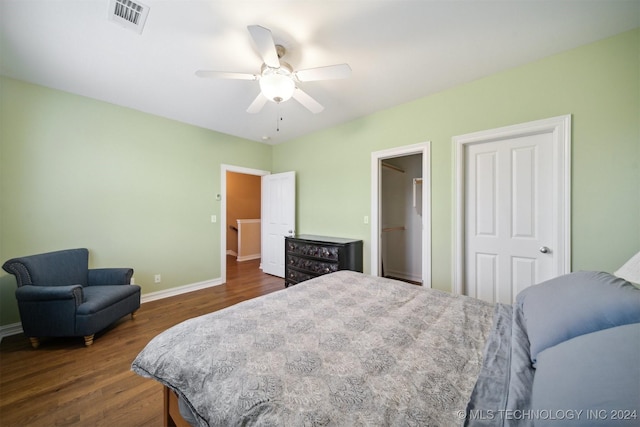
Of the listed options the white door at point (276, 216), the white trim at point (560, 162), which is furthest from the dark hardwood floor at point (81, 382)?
the white trim at point (560, 162)

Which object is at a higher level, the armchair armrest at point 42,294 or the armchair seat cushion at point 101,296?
the armchair armrest at point 42,294

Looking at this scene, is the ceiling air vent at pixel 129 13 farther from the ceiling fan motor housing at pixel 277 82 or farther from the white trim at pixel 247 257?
the white trim at pixel 247 257

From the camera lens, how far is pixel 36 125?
2461 mm

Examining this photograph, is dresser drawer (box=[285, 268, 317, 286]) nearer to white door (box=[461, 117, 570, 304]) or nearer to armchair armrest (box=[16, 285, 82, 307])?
white door (box=[461, 117, 570, 304])

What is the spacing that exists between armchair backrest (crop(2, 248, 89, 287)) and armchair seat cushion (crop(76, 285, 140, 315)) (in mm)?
198

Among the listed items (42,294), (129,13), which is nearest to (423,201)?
(129,13)

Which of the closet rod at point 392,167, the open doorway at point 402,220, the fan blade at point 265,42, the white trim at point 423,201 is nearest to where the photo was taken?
the fan blade at point 265,42

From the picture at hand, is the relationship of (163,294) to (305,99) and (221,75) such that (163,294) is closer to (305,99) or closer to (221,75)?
(221,75)

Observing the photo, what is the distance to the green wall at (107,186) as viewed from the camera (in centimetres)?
237

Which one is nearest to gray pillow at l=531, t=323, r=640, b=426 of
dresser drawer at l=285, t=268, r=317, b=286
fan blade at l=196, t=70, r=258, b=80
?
fan blade at l=196, t=70, r=258, b=80

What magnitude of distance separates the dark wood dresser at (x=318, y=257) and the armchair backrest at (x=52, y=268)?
2470 mm

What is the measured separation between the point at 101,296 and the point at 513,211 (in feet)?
13.7

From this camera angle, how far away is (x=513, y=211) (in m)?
2.30

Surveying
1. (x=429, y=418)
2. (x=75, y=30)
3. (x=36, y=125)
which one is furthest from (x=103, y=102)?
(x=429, y=418)
